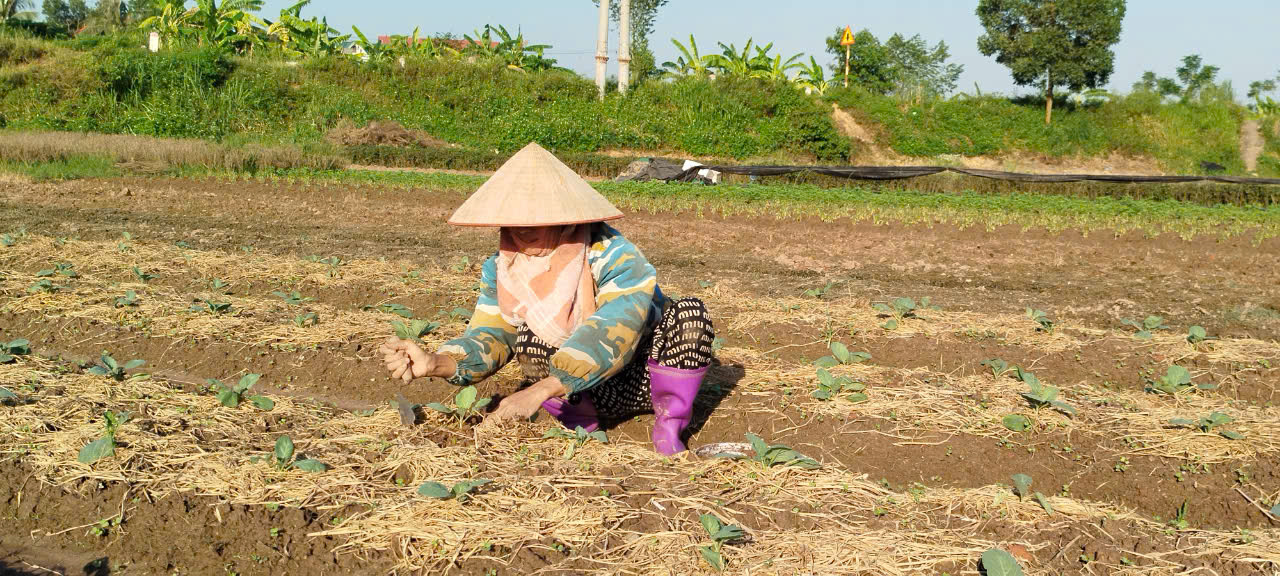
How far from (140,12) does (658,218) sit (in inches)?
1910

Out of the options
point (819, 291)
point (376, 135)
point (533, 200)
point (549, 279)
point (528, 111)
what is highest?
point (528, 111)

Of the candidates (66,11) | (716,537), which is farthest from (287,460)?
(66,11)

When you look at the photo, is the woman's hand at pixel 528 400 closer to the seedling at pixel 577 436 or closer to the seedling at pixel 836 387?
the seedling at pixel 577 436

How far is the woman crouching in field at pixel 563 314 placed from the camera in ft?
9.29

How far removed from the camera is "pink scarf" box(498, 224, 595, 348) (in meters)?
2.99

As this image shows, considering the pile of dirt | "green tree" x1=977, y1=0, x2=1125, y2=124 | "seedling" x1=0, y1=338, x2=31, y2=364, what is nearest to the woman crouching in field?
"seedling" x1=0, y1=338, x2=31, y2=364

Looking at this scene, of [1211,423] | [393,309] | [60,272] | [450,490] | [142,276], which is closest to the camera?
[450,490]

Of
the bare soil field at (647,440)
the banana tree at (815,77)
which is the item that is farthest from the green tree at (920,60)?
the bare soil field at (647,440)

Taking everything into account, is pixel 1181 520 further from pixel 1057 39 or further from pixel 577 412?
pixel 1057 39

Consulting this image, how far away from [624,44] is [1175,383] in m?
21.6

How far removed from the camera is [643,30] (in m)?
40.3

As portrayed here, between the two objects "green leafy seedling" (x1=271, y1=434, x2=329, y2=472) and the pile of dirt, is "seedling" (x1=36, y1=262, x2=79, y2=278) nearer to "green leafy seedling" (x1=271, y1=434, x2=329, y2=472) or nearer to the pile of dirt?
"green leafy seedling" (x1=271, y1=434, x2=329, y2=472)

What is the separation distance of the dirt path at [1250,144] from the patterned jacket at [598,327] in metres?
27.3

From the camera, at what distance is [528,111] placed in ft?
80.5
